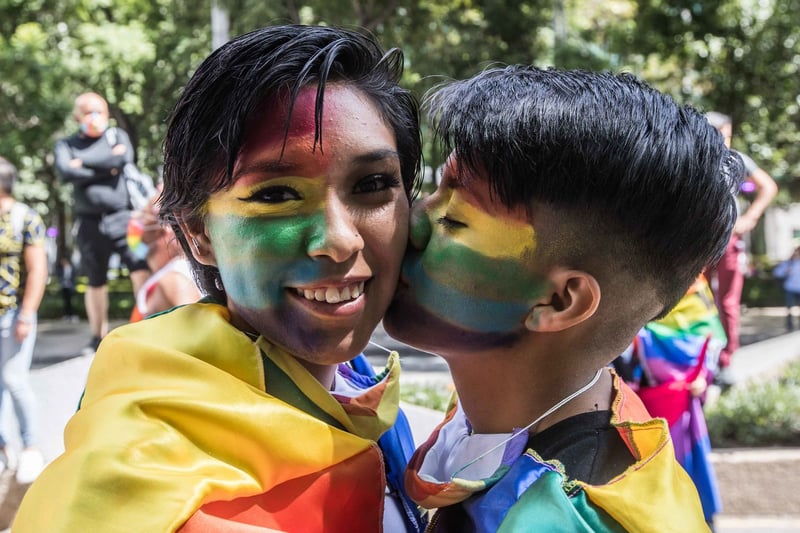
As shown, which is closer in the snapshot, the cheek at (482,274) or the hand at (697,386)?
the cheek at (482,274)

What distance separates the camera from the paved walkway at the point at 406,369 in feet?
15.8

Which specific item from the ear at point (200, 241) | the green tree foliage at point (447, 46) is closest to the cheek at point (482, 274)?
the ear at point (200, 241)

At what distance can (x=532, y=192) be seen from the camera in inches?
55.6

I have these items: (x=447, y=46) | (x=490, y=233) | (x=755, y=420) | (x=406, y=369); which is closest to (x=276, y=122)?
(x=490, y=233)

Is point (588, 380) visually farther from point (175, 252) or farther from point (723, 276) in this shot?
point (723, 276)

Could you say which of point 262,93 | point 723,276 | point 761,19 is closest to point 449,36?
point 761,19

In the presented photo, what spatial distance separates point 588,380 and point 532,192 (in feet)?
1.23

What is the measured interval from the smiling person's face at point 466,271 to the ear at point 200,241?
38cm

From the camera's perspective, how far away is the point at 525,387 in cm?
150

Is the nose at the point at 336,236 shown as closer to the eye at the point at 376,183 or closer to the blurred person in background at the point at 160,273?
the eye at the point at 376,183

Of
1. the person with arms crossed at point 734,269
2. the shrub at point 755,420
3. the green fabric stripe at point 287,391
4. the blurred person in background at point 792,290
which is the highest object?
the green fabric stripe at point 287,391

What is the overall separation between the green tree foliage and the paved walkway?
323 cm

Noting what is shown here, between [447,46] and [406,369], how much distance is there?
199 inches

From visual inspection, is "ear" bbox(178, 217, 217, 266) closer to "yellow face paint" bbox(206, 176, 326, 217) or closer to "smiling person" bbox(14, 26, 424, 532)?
"smiling person" bbox(14, 26, 424, 532)
